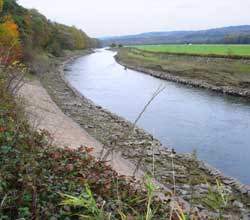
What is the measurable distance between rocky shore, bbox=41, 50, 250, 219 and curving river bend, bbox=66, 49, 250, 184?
4.08ft

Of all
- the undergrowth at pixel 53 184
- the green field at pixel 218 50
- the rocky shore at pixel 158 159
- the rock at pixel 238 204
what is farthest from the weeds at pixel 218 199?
the green field at pixel 218 50

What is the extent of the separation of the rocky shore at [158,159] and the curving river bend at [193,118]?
4.08ft

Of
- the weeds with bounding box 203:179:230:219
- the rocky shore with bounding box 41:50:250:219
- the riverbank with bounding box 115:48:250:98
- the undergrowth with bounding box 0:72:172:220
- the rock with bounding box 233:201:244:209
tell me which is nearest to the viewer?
the weeds with bounding box 203:179:230:219

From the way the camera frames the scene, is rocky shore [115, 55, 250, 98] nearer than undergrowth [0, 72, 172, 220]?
No

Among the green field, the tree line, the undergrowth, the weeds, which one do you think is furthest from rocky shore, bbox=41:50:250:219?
the green field

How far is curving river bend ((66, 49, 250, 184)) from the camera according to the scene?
62.6ft

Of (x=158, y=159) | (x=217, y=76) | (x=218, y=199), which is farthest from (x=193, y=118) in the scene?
(x=217, y=76)

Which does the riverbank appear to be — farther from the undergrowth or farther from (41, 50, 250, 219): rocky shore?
the undergrowth

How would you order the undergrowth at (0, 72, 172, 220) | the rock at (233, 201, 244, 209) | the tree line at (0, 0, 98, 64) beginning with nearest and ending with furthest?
1. the undergrowth at (0, 72, 172, 220)
2. the rock at (233, 201, 244, 209)
3. the tree line at (0, 0, 98, 64)

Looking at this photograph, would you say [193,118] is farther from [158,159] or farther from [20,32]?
[20,32]

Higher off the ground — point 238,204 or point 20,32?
point 20,32

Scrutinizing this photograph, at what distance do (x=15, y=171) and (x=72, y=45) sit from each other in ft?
386

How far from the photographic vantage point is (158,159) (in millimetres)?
16781

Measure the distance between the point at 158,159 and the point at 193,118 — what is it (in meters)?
11.4
